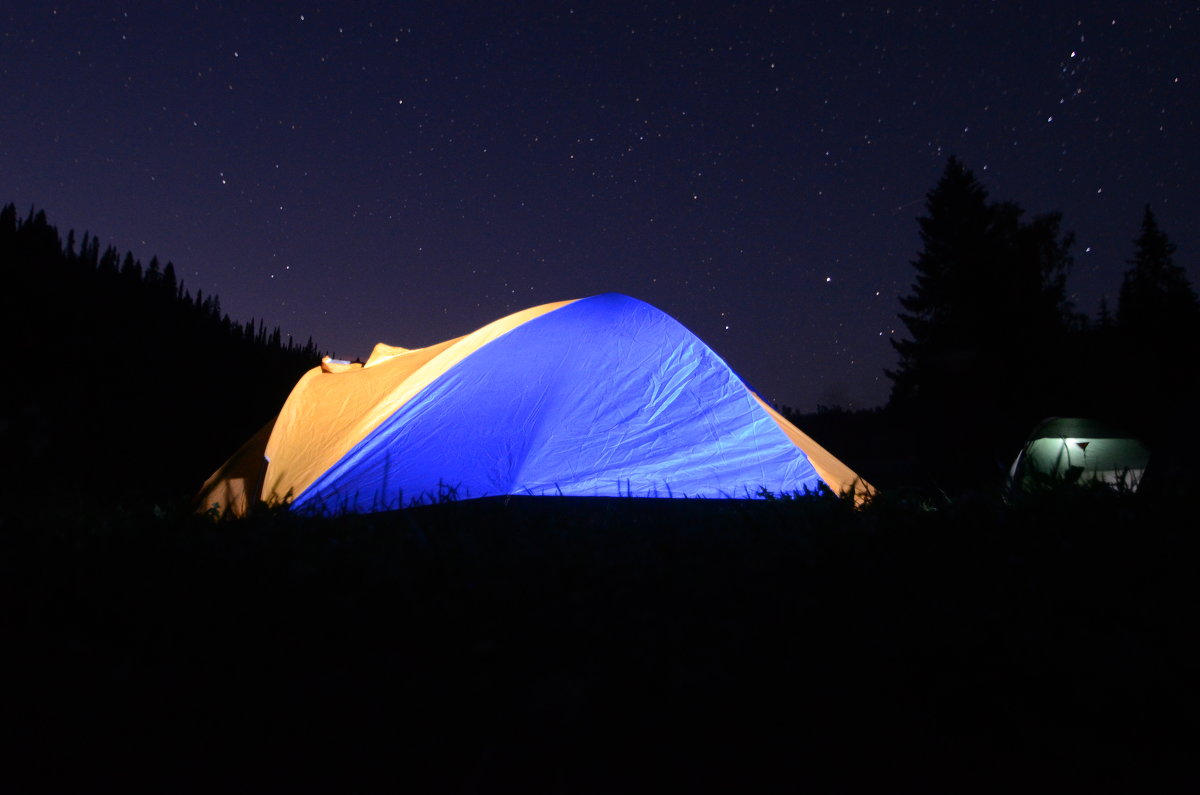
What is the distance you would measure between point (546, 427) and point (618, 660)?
260 cm

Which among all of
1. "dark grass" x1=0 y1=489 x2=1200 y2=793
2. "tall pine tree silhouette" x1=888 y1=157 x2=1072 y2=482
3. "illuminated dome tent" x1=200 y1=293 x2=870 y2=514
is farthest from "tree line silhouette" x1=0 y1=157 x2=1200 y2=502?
"dark grass" x1=0 y1=489 x2=1200 y2=793

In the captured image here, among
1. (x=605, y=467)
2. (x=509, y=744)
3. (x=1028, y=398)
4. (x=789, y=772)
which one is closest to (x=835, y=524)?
(x=605, y=467)

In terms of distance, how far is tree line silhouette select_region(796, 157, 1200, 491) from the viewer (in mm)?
18016

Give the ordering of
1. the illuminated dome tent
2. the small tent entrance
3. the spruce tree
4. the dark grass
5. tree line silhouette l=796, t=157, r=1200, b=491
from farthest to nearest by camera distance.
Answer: the spruce tree, tree line silhouette l=796, t=157, r=1200, b=491, the small tent entrance, the illuminated dome tent, the dark grass

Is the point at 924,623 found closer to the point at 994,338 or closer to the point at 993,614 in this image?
the point at 993,614

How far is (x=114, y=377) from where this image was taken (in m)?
13.3

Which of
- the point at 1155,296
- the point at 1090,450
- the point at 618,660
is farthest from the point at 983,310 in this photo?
the point at 618,660

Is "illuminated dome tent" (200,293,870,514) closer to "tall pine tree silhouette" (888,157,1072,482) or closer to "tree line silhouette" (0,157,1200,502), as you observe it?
"tree line silhouette" (0,157,1200,502)

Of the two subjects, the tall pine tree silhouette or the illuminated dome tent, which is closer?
the illuminated dome tent

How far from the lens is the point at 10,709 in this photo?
174 centimetres

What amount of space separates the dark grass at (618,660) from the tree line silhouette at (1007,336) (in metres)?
13.8

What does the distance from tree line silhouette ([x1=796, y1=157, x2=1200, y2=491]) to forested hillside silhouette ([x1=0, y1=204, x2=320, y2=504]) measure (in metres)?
12.9

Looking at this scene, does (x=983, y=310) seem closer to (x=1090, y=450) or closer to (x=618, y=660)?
(x=1090, y=450)

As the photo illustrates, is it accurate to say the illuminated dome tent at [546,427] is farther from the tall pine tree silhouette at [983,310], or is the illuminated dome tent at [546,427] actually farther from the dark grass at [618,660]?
the tall pine tree silhouette at [983,310]
